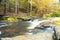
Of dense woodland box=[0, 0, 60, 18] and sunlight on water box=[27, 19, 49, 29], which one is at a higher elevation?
dense woodland box=[0, 0, 60, 18]

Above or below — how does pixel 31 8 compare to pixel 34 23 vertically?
above

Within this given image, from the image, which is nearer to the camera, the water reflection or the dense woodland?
the water reflection

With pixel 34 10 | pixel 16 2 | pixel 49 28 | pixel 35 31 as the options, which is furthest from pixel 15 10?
pixel 49 28

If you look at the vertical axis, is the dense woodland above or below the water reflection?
above

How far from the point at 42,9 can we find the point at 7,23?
435 mm

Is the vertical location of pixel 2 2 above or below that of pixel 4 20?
above

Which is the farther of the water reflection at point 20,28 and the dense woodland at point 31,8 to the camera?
the dense woodland at point 31,8

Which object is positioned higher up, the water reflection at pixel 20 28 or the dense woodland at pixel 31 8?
the dense woodland at pixel 31 8

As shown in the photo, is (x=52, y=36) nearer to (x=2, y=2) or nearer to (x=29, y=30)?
(x=29, y=30)

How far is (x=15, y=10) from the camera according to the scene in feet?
5.46

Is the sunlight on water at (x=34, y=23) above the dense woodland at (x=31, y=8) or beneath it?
beneath

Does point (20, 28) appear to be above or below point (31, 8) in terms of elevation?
below

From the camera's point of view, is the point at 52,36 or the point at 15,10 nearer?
the point at 52,36

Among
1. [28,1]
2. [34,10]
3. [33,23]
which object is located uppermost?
[28,1]
